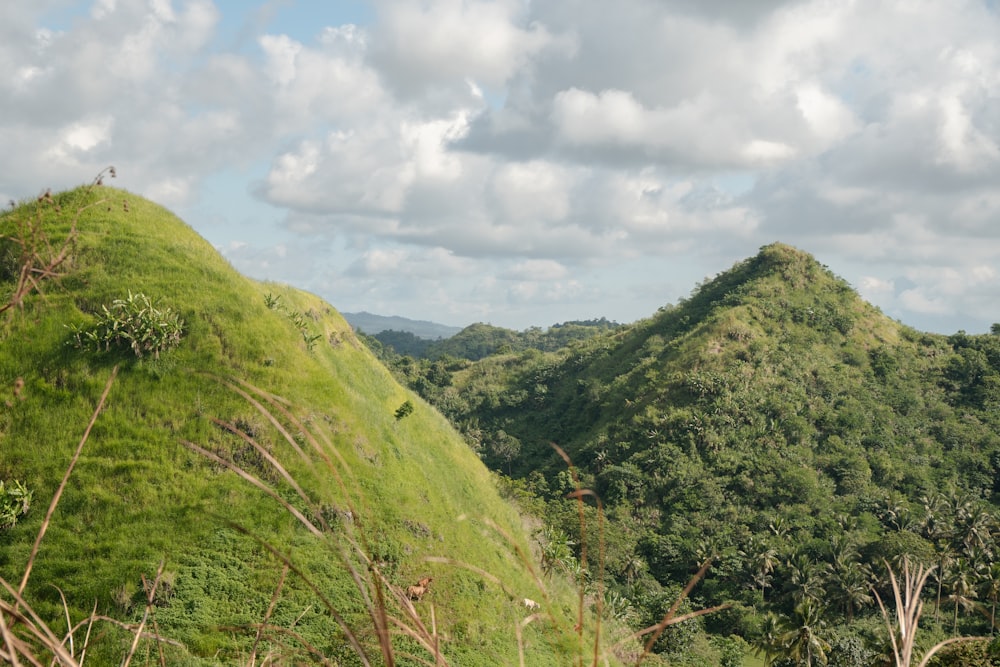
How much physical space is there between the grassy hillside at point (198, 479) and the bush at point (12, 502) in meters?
0.32

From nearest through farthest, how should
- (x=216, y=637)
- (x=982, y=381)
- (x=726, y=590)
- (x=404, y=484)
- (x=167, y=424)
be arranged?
(x=216, y=637) → (x=167, y=424) → (x=404, y=484) → (x=726, y=590) → (x=982, y=381)

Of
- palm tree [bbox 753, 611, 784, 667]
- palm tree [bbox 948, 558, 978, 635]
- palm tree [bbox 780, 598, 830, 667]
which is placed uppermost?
palm tree [bbox 948, 558, 978, 635]

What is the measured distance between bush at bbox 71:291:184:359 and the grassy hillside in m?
0.41

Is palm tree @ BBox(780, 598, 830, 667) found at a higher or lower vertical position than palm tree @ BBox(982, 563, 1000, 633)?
lower

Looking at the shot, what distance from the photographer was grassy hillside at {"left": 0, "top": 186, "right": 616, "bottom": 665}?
2159 cm

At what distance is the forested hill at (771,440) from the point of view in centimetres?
6631

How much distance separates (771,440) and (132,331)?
265ft

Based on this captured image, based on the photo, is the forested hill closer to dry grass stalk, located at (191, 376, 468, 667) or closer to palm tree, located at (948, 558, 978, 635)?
palm tree, located at (948, 558, 978, 635)

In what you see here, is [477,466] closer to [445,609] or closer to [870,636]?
[445,609]

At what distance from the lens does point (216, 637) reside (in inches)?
834

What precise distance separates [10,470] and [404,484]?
49.0ft

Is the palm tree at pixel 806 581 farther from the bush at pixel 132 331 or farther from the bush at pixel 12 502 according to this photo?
the bush at pixel 12 502

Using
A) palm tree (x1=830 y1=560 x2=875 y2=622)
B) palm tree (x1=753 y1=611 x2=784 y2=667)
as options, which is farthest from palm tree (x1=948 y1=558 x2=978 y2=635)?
palm tree (x1=753 y1=611 x2=784 y2=667)

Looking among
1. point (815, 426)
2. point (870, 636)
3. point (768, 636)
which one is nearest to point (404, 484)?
point (768, 636)
